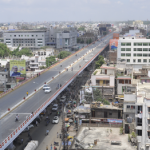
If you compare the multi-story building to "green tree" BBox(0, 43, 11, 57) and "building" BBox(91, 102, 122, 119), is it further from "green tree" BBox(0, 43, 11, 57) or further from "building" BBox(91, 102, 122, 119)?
"green tree" BBox(0, 43, 11, 57)

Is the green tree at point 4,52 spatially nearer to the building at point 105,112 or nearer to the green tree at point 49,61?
the green tree at point 49,61

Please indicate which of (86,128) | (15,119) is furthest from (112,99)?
(86,128)

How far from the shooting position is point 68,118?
26.5m

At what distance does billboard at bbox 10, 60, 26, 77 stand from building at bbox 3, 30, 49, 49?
149 ft

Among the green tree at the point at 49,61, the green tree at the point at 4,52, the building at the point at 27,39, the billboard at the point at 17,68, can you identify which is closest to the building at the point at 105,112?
the billboard at the point at 17,68

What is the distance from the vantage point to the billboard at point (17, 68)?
1550 inches

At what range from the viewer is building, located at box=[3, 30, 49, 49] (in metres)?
85.6

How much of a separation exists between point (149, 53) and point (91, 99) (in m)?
18.2

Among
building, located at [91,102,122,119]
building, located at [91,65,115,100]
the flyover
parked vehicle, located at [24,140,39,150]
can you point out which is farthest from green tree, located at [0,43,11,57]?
parked vehicle, located at [24,140,39,150]

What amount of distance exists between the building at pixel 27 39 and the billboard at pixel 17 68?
45491 mm

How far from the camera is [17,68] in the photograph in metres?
39.7

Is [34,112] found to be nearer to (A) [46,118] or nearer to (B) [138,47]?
(A) [46,118]

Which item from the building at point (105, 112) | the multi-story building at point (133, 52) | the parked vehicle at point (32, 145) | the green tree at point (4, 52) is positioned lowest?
the parked vehicle at point (32, 145)

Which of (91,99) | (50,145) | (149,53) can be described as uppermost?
(149,53)
